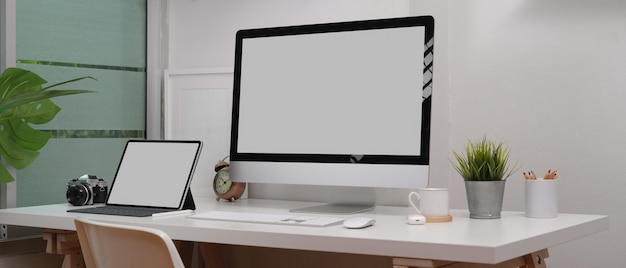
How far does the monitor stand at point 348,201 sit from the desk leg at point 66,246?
65cm

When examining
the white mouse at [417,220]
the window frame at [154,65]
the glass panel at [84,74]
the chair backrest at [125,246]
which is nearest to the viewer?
the chair backrest at [125,246]

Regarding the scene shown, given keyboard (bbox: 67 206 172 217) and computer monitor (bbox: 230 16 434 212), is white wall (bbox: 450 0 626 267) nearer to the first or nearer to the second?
computer monitor (bbox: 230 16 434 212)

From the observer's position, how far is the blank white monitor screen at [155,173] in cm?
249

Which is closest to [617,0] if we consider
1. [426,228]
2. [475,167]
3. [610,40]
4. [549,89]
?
[610,40]

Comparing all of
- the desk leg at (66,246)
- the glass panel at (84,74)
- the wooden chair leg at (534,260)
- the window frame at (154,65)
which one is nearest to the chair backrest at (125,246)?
the desk leg at (66,246)

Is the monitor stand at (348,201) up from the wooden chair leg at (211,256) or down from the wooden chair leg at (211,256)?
up

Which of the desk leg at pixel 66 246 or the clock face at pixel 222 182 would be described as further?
the clock face at pixel 222 182

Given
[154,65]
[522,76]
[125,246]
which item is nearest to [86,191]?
[154,65]

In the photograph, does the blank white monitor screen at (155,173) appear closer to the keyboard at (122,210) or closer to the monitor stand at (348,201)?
the keyboard at (122,210)

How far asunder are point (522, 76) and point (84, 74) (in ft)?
5.24

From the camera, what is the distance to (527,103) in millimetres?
2977

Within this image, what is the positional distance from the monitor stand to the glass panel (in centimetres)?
92

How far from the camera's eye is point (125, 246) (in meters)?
1.71

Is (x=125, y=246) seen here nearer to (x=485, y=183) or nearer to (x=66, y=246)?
(x=66, y=246)
